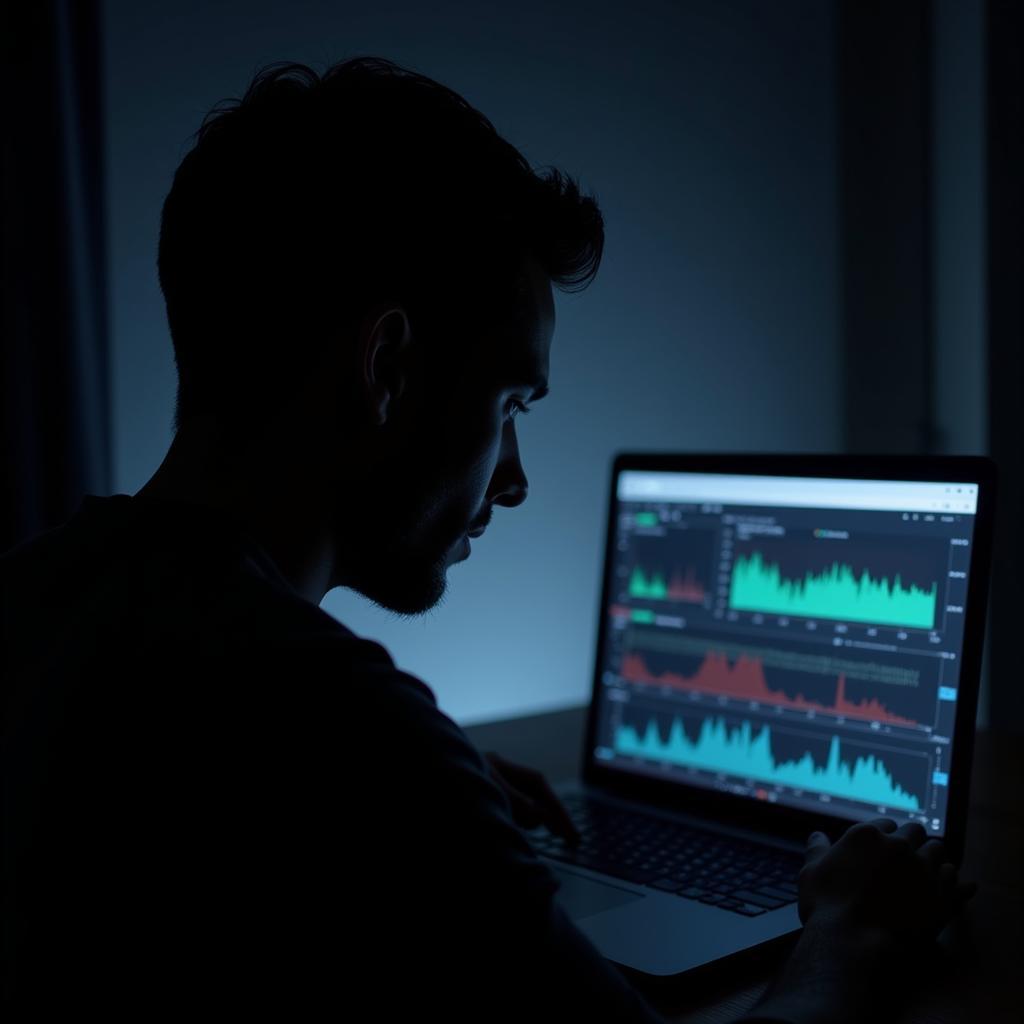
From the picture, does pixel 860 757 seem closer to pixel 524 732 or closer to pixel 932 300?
pixel 524 732

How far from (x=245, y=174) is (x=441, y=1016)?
1.86 feet

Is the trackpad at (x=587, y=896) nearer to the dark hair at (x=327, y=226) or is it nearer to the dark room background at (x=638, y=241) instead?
the dark hair at (x=327, y=226)

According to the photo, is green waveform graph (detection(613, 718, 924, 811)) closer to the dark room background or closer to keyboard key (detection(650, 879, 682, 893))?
keyboard key (detection(650, 879, 682, 893))

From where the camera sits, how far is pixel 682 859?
3.14 feet

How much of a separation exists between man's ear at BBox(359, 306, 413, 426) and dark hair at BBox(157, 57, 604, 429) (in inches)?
0.7

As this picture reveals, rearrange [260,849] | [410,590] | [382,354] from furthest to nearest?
[410,590] → [382,354] → [260,849]

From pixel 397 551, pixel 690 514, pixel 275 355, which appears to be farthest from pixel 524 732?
pixel 275 355

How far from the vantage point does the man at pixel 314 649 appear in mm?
513

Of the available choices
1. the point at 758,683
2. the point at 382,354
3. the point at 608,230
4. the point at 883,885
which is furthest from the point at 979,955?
the point at 608,230

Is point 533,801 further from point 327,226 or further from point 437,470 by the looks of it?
point 327,226

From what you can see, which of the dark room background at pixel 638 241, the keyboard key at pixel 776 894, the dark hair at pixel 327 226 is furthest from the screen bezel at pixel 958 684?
the dark room background at pixel 638 241

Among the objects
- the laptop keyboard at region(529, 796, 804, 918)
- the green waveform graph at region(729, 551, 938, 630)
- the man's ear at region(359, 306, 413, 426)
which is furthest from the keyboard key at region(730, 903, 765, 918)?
the man's ear at region(359, 306, 413, 426)

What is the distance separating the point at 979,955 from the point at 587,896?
30 centimetres

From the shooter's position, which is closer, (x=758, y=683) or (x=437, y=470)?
(x=437, y=470)
